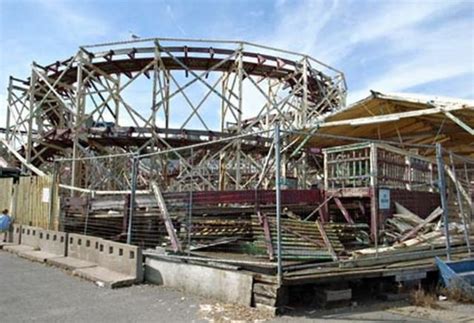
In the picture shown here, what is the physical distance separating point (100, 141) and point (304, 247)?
17870mm

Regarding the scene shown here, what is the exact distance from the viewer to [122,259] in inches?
376

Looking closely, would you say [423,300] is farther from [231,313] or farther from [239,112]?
Result: [239,112]

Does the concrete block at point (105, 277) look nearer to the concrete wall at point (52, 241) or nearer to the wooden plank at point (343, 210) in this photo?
the concrete wall at point (52, 241)

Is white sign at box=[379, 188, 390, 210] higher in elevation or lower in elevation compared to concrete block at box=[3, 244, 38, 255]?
higher

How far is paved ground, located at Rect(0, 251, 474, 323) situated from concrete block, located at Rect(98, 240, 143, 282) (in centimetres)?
50

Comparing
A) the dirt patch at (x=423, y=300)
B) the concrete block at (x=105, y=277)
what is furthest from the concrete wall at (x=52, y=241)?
the dirt patch at (x=423, y=300)

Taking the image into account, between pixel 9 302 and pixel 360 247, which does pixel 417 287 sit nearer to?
pixel 360 247

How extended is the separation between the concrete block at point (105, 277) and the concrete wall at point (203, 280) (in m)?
0.47

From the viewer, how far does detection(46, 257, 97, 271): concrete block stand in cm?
1040

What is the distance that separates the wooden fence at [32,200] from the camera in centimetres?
1391

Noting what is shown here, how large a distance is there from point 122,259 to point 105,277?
0.58 meters

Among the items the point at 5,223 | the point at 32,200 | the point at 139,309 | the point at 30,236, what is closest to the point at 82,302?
the point at 139,309

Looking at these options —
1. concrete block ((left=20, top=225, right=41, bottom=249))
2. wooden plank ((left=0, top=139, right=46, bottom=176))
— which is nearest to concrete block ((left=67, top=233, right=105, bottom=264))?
concrete block ((left=20, top=225, right=41, bottom=249))

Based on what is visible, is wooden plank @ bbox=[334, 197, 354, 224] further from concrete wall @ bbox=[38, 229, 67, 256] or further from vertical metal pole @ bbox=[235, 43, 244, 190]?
vertical metal pole @ bbox=[235, 43, 244, 190]
